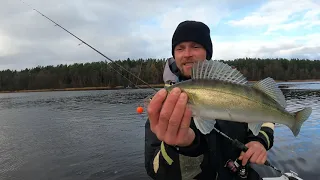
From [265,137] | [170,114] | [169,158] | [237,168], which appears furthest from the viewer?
[265,137]

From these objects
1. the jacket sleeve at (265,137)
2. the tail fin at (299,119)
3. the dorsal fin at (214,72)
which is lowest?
the jacket sleeve at (265,137)

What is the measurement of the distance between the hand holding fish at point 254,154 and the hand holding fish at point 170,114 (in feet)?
4.40

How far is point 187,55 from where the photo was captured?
412cm

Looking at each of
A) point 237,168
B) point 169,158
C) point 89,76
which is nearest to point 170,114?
point 169,158

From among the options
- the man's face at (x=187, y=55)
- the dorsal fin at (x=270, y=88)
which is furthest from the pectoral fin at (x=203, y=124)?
the man's face at (x=187, y=55)

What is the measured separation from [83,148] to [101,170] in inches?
176

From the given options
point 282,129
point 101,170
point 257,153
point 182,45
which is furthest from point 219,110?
point 282,129

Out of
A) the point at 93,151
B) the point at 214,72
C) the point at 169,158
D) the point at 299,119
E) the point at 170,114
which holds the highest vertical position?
the point at 214,72

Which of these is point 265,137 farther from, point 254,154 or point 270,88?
point 270,88

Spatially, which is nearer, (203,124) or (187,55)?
(203,124)

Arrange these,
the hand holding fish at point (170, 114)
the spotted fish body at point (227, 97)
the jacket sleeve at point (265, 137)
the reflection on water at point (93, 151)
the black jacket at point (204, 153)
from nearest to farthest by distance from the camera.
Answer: the hand holding fish at point (170, 114)
the spotted fish body at point (227, 97)
the black jacket at point (204, 153)
the jacket sleeve at point (265, 137)
the reflection on water at point (93, 151)

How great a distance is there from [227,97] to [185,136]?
23.6 inches

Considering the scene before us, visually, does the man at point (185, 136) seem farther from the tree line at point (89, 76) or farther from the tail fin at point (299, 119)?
the tree line at point (89, 76)

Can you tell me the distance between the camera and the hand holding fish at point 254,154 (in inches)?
146
